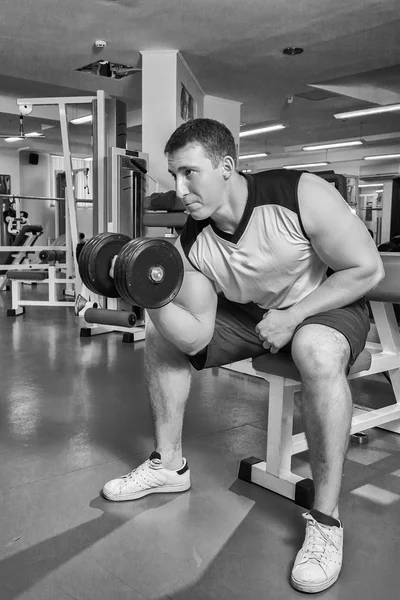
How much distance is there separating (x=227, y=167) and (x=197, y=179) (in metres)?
0.09

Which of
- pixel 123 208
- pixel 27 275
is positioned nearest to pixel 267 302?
pixel 123 208

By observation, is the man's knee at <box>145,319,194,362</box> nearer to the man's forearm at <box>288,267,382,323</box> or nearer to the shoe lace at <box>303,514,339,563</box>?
the man's forearm at <box>288,267,382,323</box>

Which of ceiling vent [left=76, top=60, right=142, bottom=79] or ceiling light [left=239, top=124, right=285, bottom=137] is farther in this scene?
ceiling light [left=239, top=124, right=285, bottom=137]

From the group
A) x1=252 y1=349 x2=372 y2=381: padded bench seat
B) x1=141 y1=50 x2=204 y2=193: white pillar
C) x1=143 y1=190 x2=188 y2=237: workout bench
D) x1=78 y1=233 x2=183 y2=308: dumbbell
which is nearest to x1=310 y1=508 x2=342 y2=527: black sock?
x1=252 y1=349 x2=372 y2=381: padded bench seat

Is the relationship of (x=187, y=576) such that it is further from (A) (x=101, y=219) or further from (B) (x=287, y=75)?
(B) (x=287, y=75)

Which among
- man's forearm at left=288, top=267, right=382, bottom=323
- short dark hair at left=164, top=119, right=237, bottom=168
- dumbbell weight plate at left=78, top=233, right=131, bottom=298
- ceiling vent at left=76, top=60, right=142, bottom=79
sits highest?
ceiling vent at left=76, top=60, right=142, bottom=79

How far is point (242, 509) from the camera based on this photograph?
4.83 ft

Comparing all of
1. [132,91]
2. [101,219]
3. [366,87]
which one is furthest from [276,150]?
[101,219]

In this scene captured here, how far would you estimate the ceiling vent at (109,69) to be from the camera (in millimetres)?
5879

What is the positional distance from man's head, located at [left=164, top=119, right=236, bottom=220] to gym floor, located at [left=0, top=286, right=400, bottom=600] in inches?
30.5

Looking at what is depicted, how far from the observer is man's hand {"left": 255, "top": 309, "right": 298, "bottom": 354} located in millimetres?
1369

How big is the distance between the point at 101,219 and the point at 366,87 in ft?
16.1

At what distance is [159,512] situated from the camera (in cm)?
145

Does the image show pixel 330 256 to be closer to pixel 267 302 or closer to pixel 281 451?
pixel 267 302
